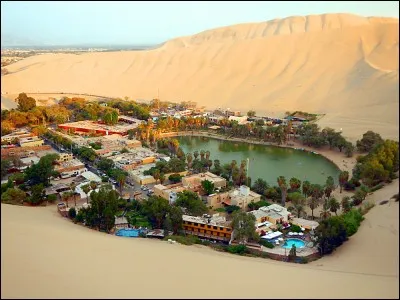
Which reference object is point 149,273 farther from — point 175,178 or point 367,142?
point 367,142

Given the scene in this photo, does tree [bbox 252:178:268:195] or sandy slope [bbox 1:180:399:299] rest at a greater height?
sandy slope [bbox 1:180:399:299]

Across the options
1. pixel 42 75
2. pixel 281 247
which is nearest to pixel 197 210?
pixel 281 247

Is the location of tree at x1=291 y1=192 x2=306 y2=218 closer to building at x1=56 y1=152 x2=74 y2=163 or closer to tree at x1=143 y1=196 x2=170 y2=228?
tree at x1=143 y1=196 x2=170 y2=228

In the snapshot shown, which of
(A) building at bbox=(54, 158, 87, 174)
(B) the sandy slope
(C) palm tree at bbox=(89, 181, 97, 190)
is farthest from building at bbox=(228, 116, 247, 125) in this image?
(B) the sandy slope

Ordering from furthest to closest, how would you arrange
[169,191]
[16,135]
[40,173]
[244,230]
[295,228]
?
[16,135]
[169,191]
[40,173]
[295,228]
[244,230]

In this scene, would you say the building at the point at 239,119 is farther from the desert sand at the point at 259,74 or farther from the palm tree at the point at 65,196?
the palm tree at the point at 65,196

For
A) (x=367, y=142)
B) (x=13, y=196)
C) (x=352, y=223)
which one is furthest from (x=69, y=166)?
(x=367, y=142)
